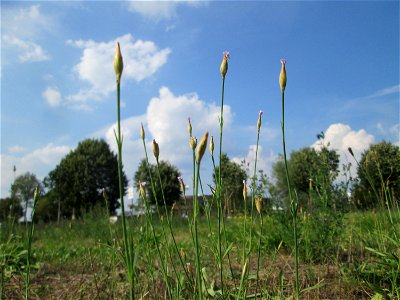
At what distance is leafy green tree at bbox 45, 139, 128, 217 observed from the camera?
33.8 meters

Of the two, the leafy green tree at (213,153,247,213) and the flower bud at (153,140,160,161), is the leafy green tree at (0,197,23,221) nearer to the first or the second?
the leafy green tree at (213,153,247,213)

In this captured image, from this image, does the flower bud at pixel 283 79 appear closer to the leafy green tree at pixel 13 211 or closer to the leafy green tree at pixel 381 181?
the leafy green tree at pixel 381 181

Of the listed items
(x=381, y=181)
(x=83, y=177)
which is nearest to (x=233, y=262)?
(x=381, y=181)

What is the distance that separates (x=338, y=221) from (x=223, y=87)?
2.61m

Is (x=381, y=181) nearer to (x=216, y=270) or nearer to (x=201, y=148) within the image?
(x=216, y=270)

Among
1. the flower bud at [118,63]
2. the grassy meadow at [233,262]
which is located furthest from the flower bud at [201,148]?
the flower bud at [118,63]

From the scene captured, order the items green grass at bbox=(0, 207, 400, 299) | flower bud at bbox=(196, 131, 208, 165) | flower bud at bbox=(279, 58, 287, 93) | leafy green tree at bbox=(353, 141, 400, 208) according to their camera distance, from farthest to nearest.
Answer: leafy green tree at bbox=(353, 141, 400, 208)
green grass at bbox=(0, 207, 400, 299)
flower bud at bbox=(279, 58, 287, 93)
flower bud at bbox=(196, 131, 208, 165)

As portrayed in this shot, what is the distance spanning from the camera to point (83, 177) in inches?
1341

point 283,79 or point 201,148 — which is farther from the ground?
point 283,79

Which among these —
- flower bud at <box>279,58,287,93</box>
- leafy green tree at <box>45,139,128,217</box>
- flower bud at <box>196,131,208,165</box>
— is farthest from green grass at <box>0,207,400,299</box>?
leafy green tree at <box>45,139,128,217</box>

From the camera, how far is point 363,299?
226 centimetres

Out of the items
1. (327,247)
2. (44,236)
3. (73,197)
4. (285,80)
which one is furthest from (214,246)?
(73,197)

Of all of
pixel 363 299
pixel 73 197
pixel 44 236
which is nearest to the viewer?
pixel 363 299

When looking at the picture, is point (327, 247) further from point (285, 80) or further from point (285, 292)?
point (285, 80)
